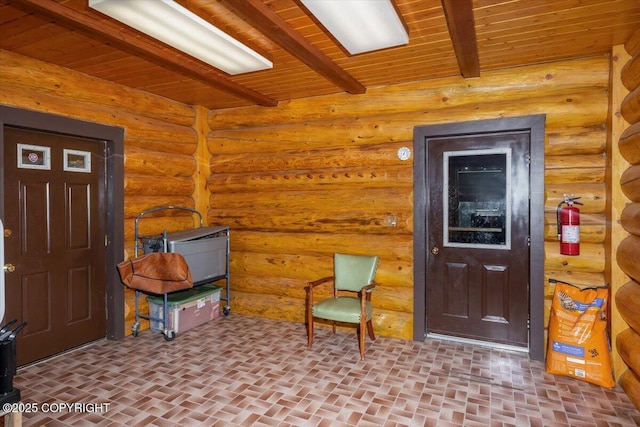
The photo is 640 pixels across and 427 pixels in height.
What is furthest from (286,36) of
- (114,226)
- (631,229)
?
(631,229)

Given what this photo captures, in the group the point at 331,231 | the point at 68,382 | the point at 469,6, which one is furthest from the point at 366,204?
the point at 68,382

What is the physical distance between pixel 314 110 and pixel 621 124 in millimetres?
3338

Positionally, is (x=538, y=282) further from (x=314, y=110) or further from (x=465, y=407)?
(x=314, y=110)

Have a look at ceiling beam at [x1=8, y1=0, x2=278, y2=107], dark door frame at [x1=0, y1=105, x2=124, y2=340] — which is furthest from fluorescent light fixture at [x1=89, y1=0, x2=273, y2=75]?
dark door frame at [x1=0, y1=105, x2=124, y2=340]

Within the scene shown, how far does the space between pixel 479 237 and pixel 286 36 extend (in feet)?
9.81

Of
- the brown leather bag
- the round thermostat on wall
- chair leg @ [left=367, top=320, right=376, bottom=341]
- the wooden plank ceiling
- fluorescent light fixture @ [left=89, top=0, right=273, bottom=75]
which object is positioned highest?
the wooden plank ceiling

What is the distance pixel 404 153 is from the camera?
15.5 ft

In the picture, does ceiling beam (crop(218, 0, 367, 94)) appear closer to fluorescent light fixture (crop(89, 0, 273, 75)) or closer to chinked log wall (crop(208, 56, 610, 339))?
fluorescent light fixture (crop(89, 0, 273, 75))

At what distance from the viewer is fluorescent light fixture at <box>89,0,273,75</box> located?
2766 millimetres

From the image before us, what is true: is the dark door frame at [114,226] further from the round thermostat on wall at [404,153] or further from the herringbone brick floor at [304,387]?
the round thermostat on wall at [404,153]

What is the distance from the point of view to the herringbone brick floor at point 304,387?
3047 mm

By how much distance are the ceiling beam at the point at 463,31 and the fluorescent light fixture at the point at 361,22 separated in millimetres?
374

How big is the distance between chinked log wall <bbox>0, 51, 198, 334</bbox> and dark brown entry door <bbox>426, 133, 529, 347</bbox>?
344 centimetres

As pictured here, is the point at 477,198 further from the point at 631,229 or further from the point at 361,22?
the point at 361,22
